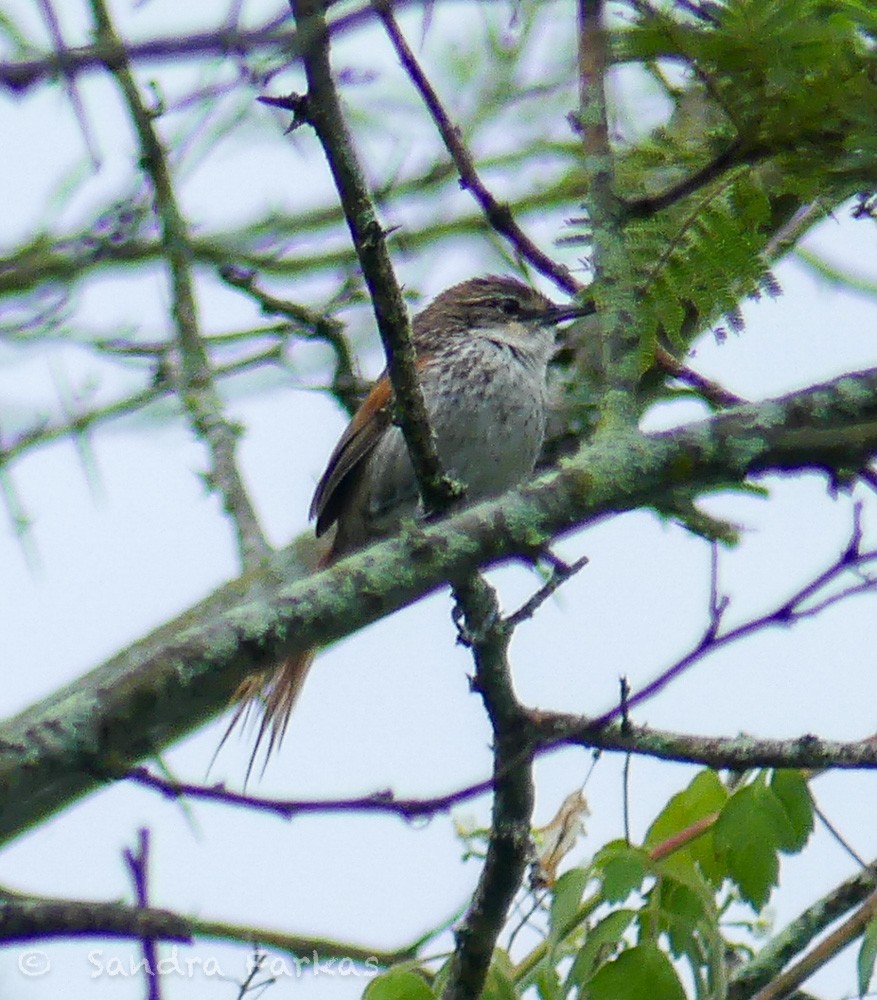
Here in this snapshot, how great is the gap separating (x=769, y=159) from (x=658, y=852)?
5.28 ft

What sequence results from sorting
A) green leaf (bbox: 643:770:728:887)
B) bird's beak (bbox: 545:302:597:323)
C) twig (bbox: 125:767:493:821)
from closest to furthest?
twig (bbox: 125:767:493:821), green leaf (bbox: 643:770:728:887), bird's beak (bbox: 545:302:597:323)

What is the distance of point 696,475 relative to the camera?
11.3 feet

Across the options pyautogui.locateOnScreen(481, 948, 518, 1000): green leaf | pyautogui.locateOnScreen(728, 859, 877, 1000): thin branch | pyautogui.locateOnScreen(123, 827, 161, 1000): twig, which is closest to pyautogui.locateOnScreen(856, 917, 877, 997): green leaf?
pyautogui.locateOnScreen(728, 859, 877, 1000): thin branch

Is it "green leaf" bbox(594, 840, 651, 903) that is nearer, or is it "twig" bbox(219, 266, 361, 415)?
"green leaf" bbox(594, 840, 651, 903)

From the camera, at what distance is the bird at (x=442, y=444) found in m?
6.13

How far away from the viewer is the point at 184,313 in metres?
Answer: 6.15

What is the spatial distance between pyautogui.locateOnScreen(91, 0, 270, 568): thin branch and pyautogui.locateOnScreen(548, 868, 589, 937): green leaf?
2.80 m

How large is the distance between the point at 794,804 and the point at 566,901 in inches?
22.3

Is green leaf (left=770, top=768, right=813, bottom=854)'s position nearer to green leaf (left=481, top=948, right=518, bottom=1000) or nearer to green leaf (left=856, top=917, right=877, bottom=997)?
green leaf (left=856, top=917, right=877, bottom=997)

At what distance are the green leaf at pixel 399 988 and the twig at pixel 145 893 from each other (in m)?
1.67

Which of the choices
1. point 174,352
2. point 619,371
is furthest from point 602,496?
point 174,352

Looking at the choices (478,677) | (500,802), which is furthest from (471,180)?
(500,802)

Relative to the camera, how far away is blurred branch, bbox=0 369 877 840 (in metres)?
2.86

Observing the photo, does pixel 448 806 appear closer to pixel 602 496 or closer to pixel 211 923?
pixel 602 496
